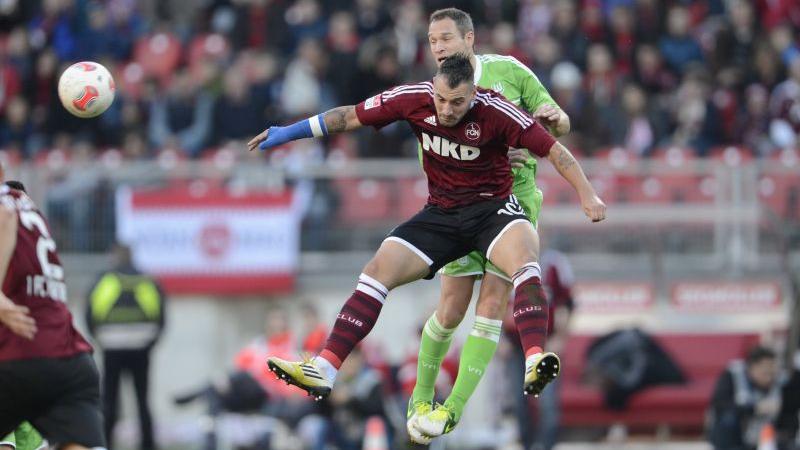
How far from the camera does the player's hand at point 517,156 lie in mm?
10398

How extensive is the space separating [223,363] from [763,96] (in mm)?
7573

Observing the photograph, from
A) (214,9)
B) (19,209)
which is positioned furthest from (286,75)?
(19,209)

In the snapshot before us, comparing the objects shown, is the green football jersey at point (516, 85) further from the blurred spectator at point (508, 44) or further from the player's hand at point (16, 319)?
the blurred spectator at point (508, 44)

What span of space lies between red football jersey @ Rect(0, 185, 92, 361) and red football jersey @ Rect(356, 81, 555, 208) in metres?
2.11

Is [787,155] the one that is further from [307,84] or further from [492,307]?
[492,307]

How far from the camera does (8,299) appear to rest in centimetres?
905

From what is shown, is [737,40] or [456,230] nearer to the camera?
[456,230]

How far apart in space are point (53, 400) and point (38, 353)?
11.4 inches

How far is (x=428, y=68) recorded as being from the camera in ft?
65.9

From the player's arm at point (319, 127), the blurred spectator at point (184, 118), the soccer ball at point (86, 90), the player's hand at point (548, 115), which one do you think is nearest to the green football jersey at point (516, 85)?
the player's hand at point (548, 115)

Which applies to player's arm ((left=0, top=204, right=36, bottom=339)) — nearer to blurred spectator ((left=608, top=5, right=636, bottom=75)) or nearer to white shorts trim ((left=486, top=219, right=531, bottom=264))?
white shorts trim ((left=486, top=219, right=531, bottom=264))

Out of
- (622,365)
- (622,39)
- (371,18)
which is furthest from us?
(371,18)

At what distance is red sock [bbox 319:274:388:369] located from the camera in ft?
32.3

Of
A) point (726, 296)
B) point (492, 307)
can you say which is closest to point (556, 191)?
point (726, 296)
